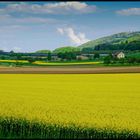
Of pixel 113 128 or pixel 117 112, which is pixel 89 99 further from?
pixel 113 128

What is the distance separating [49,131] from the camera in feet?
44.5

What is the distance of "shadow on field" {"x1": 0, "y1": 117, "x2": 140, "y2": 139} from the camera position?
12.4m

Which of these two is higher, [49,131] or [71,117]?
[71,117]

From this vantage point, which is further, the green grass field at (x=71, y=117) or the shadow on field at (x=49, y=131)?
the green grass field at (x=71, y=117)

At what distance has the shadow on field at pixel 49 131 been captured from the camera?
12.4 metres

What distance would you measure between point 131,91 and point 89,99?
12.5ft

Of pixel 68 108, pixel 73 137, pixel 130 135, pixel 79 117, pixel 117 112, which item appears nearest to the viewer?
pixel 130 135

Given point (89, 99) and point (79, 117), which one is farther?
point (89, 99)

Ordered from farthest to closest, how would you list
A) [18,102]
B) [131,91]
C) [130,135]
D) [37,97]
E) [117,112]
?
1. [131,91]
2. [37,97]
3. [18,102]
4. [117,112]
5. [130,135]

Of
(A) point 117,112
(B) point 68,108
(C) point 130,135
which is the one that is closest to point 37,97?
(B) point 68,108

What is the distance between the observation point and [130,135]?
40.0 feet

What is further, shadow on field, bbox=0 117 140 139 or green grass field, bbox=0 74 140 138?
green grass field, bbox=0 74 140 138

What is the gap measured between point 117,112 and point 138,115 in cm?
112

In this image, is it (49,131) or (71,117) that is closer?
(49,131)
